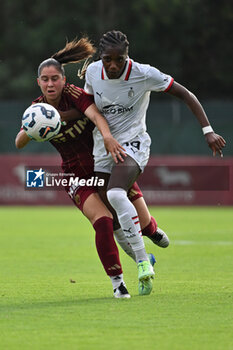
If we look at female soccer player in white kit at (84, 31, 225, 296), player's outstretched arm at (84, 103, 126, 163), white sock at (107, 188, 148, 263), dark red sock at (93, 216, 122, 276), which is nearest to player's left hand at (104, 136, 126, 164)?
player's outstretched arm at (84, 103, 126, 163)

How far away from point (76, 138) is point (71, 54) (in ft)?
2.64

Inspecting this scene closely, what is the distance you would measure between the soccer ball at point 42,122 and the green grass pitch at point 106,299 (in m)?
1.31

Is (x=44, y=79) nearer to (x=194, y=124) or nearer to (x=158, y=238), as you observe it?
(x=158, y=238)

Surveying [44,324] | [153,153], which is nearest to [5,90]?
[153,153]

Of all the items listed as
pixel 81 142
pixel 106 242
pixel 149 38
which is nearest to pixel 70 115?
pixel 81 142

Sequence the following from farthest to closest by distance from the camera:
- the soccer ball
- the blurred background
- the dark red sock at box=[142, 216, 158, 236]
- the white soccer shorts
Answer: the blurred background, the dark red sock at box=[142, 216, 158, 236], the white soccer shorts, the soccer ball

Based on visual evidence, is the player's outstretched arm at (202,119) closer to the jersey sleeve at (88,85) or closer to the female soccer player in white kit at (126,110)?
the female soccer player in white kit at (126,110)

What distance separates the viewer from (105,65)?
23.4 ft

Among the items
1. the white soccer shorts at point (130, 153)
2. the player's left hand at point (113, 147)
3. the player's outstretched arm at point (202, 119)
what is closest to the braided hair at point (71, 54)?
the white soccer shorts at point (130, 153)

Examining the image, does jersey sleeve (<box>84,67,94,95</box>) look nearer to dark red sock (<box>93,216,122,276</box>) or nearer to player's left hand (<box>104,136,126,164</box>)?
player's left hand (<box>104,136,126,164</box>)

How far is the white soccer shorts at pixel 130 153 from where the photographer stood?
7246mm

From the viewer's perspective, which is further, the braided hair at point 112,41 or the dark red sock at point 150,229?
the dark red sock at point 150,229

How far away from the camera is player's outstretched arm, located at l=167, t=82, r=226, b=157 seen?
23.2 ft

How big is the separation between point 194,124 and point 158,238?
16661 millimetres
